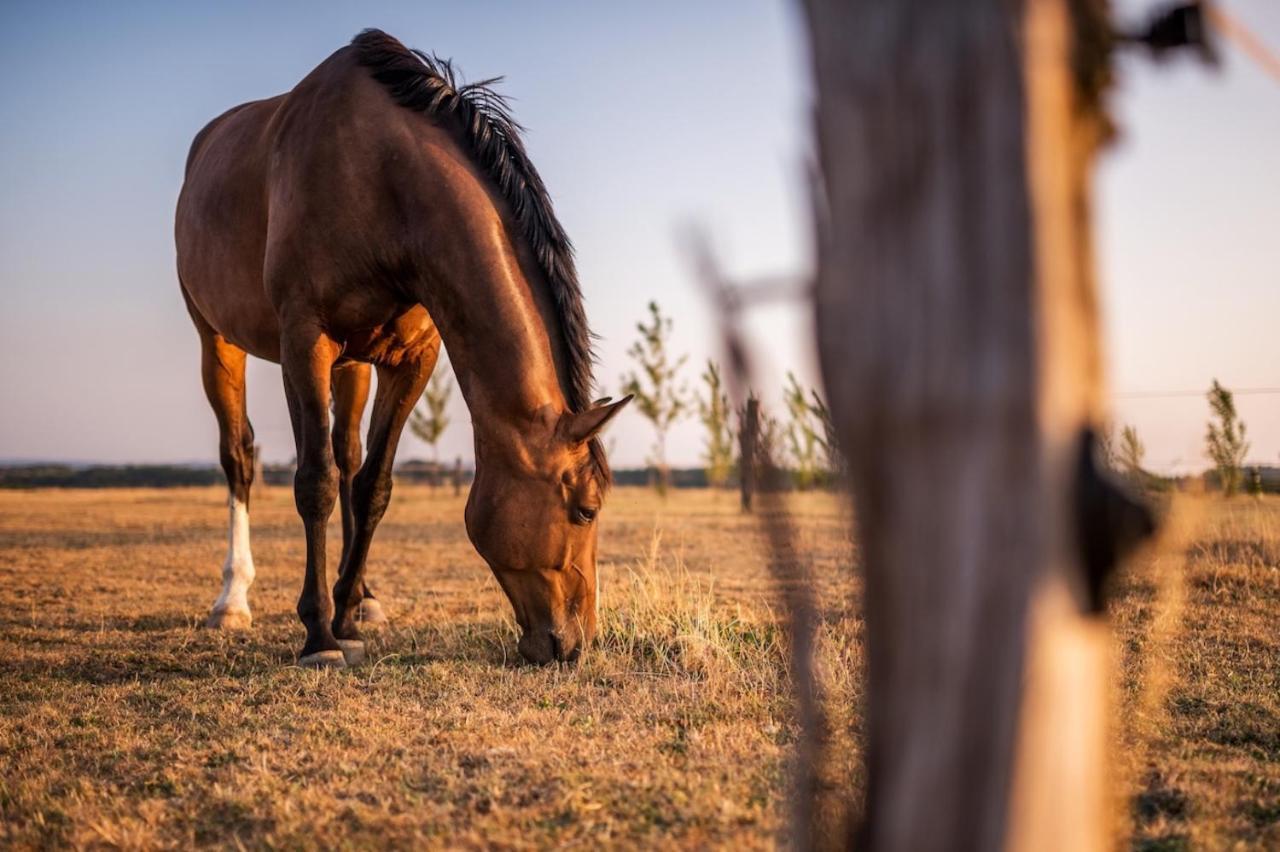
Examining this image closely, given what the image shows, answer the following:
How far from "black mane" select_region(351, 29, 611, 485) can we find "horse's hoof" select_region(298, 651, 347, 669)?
1473mm

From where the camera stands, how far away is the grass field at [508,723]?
2.24 m

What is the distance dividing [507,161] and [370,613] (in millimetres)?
2899

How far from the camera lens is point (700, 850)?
2.01m

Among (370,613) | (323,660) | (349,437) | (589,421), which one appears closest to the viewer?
(589,421)

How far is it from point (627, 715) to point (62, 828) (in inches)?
66.4

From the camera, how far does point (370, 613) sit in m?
5.75

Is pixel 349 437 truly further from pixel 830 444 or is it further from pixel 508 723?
pixel 830 444

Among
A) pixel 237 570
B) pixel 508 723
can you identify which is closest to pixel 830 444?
pixel 508 723

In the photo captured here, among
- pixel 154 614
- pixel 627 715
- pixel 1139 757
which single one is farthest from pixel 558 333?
pixel 154 614

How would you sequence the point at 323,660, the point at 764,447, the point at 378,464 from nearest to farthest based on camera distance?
the point at 764,447, the point at 323,660, the point at 378,464

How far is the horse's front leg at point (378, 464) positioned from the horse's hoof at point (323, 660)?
1.83 ft

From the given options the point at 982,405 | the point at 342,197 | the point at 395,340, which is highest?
the point at 342,197

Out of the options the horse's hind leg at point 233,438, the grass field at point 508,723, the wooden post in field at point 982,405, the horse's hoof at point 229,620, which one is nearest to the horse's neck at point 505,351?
the grass field at point 508,723

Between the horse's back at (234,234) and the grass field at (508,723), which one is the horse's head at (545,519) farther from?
the horse's back at (234,234)
